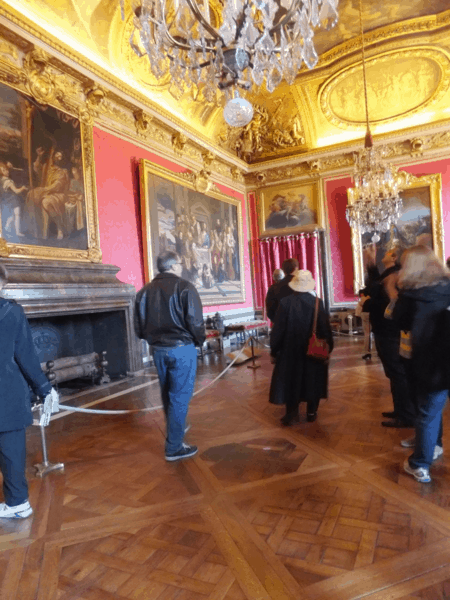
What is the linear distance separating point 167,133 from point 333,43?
4341 millimetres

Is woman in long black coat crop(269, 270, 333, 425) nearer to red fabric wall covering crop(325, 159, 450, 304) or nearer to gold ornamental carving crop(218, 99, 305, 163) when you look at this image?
red fabric wall covering crop(325, 159, 450, 304)

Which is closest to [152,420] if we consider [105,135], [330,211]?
[105,135]

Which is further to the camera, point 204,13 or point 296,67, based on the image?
point 296,67

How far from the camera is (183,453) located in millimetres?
3221

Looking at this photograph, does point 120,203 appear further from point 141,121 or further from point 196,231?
point 196,231

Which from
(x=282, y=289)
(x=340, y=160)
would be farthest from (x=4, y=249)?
(x=340, y=160)

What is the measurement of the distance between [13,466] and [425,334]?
2.71m

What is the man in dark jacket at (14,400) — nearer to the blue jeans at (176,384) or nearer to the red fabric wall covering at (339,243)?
the blue jeans at (176,384)

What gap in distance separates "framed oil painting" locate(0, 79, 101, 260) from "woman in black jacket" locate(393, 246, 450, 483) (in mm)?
4941

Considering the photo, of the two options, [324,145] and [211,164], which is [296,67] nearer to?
[211,164]

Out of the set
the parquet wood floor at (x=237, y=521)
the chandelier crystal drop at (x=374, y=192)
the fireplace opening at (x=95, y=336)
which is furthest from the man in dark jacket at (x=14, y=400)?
the chandelier crystal drop at (x=374, y=192)

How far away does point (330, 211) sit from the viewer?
11438 millimetres

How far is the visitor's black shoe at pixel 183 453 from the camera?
10.5ft

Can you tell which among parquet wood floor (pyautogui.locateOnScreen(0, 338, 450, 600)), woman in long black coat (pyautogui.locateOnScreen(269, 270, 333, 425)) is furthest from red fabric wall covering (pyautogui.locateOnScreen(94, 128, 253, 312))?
woman in long black coat (pyautogui.locateOnScreen(269, 270, 333, 425))
